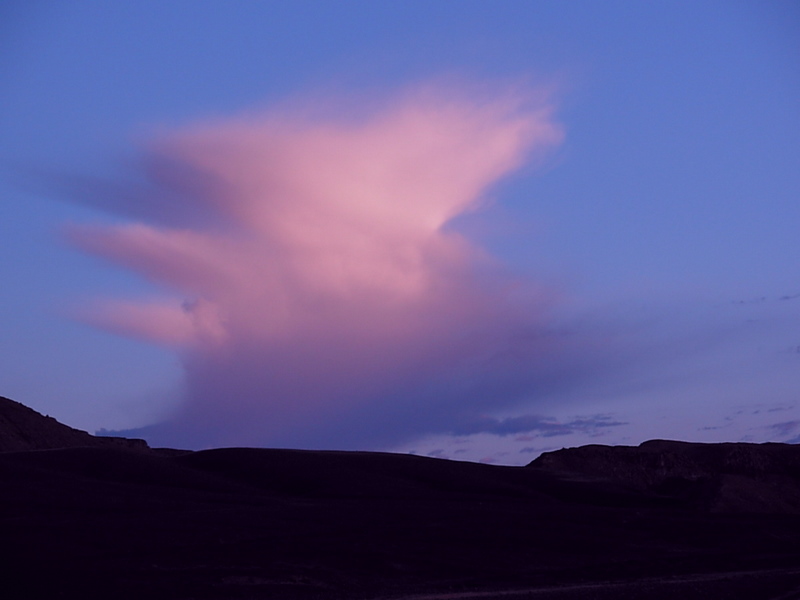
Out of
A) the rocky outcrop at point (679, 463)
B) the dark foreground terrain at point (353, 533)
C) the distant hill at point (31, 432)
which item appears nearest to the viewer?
the dark foreground terrain at point (353, 533)

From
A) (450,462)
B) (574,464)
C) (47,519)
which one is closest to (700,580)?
(47,519)

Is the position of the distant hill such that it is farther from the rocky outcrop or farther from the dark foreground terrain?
the rocky outcrop

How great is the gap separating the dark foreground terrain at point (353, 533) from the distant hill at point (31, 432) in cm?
2193

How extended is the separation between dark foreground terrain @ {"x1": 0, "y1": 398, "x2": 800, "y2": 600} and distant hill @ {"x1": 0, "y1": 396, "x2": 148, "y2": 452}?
21.9 metres

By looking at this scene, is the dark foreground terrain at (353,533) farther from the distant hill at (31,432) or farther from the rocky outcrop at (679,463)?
the distant hill at (31,432)

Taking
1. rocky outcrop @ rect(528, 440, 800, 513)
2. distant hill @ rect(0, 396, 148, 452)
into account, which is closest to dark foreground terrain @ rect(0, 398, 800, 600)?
rocky outcrop @ rect(528, 440, 800, 513)

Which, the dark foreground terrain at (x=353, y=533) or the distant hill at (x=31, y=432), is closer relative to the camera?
the dark foreground terrain at (x=353, y=533)

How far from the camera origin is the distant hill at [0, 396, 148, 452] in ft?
275

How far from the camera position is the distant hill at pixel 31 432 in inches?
3297

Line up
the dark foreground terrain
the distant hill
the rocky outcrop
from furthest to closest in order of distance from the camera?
the rocky outcrop
the distant hill
the dark foreground terrain

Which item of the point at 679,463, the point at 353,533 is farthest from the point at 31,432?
the point at 679,463

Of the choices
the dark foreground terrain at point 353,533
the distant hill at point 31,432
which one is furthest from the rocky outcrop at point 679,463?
the distant hill at point 31,432

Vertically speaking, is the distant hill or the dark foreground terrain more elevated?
the distant hill

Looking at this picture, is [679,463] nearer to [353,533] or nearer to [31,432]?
[31,432]
